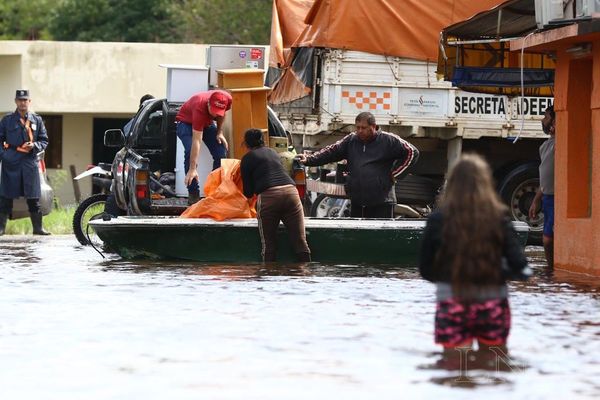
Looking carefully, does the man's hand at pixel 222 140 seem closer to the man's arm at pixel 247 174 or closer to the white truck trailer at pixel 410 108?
the man's arm at pixel 247 174

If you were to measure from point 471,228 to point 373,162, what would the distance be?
25.1 feet

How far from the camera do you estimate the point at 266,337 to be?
357 inches

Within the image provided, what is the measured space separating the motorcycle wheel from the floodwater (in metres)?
4.12

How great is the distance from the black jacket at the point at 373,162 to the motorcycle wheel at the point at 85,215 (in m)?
4.02

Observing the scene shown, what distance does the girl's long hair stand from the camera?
769 centimetres

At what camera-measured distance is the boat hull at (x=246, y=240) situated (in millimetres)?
14594

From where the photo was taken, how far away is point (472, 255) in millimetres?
7742

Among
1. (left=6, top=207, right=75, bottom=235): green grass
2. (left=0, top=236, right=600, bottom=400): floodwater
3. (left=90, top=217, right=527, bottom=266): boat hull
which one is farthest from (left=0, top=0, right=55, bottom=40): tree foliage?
(left=0, top=236, right=600, bottom=400): floodwater

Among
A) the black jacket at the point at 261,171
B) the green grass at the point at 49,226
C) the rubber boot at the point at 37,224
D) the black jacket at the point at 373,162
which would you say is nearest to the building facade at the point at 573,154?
the black jacket at the point at 373,162

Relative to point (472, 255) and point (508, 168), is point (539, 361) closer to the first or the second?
point (472, 255)

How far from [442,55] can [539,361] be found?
906cm

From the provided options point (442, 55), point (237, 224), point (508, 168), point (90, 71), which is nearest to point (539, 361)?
point (237, 224)

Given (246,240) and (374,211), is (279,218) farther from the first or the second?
(374,211)

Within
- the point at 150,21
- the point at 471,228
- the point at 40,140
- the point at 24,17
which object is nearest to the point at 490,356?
the point at 471,228
